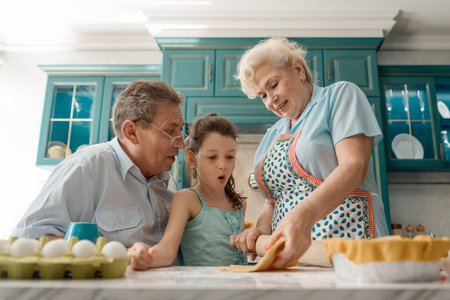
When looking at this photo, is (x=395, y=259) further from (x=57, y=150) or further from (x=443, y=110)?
(x=443, y=110)

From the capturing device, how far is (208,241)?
131 cm

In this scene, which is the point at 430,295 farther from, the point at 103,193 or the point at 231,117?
the point at 231,117

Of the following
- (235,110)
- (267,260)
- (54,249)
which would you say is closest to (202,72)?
(235,110)

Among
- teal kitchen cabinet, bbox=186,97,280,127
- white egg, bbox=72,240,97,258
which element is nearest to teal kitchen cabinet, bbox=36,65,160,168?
teal kitchen cabinet, bbox=186,97,280,127

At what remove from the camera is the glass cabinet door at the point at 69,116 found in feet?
10.5

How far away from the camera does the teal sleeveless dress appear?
129 centimetres

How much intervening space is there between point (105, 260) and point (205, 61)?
261 cm

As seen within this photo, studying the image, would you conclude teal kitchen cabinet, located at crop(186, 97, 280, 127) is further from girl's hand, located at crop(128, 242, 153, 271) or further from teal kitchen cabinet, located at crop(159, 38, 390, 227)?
girl's hand, located at crop(128, 242, 153, 271)

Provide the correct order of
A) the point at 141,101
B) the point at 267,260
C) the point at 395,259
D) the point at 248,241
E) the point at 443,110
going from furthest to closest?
the point at 443,110, the point at 141,101, the point at 248,241, the point at 267,260, the point at 395,259

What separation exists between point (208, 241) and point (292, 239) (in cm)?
63

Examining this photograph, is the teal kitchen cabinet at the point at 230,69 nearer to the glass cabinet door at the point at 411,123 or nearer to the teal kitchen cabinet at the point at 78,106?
the glass cabinet door at the point at 411,123

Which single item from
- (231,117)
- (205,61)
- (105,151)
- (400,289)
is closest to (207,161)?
(105,151)

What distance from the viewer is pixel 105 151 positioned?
4.48 feet

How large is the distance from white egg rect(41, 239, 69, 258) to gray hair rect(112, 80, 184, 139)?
0.93m
